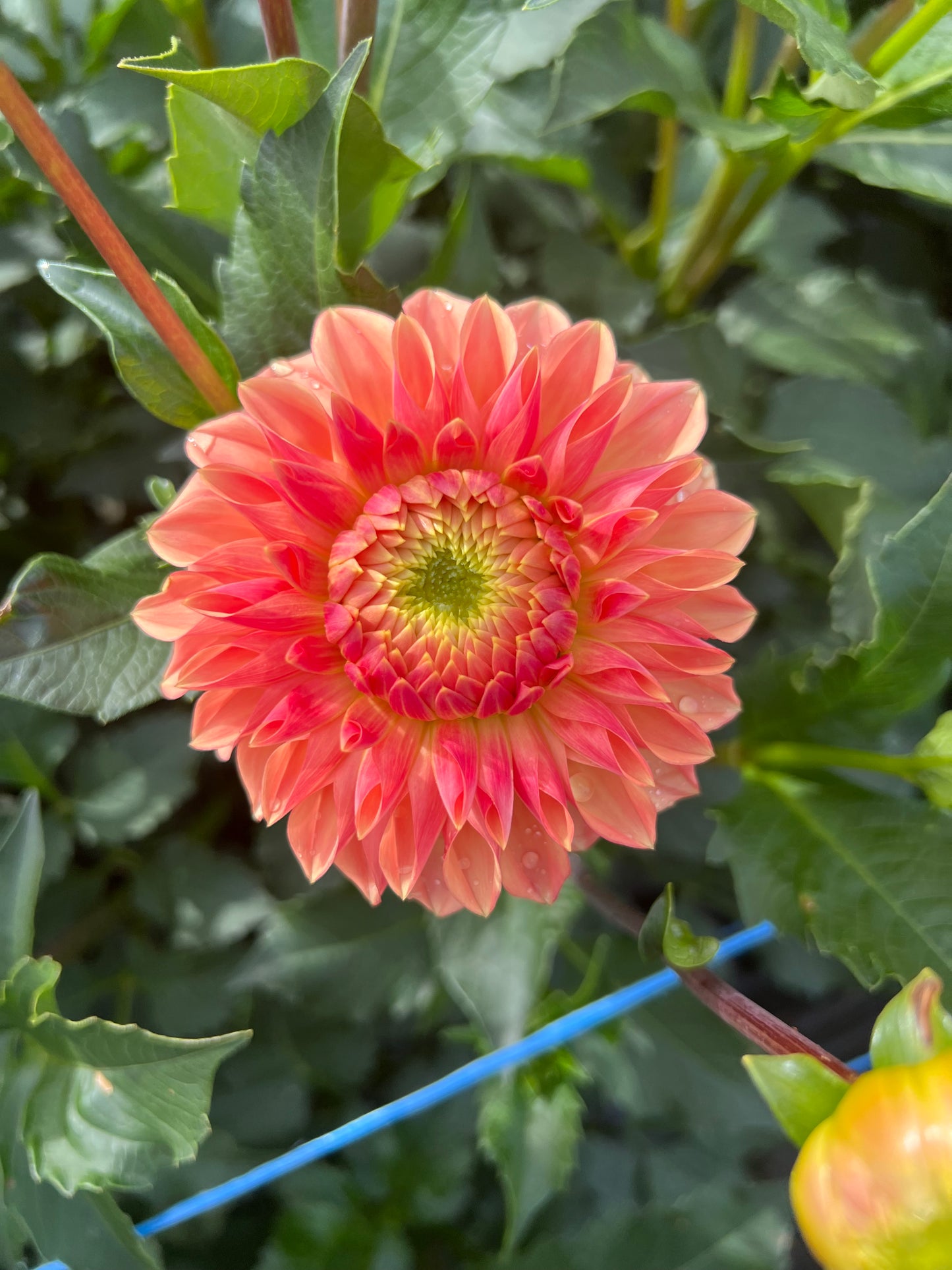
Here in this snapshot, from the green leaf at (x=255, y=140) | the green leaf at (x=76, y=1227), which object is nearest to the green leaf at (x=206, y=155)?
the green leaf at (x=255, y=140)

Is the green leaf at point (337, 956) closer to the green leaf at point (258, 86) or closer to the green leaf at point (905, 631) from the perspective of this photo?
the green leaf at point (905, 631)

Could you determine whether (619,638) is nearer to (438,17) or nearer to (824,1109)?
(824,1109)

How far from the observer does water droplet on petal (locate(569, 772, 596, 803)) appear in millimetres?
472

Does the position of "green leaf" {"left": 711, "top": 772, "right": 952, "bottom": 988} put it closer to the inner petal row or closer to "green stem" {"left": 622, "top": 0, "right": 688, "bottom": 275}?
the inner petal row

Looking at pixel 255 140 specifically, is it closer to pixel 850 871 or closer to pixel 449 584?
pixel 449 584

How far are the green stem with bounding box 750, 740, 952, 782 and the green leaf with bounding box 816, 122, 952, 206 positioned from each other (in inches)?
14.8

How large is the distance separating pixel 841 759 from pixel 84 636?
19.2 inches

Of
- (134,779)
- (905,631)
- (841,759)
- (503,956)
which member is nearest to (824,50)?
(905,631)

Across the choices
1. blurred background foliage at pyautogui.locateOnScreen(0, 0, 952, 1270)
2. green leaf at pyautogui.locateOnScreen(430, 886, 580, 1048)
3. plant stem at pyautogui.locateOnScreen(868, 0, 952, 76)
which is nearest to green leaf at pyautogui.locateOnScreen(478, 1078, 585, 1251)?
blurred background foliage at pyautogui.locateOnScreen(0, 0, 952, 1270)

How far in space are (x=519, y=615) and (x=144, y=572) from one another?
215mm

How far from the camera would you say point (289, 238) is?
0.49 metres

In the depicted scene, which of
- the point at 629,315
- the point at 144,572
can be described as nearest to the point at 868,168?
the point at 629,315

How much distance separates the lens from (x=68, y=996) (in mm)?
769

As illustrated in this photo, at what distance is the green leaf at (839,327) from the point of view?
2.62ft
